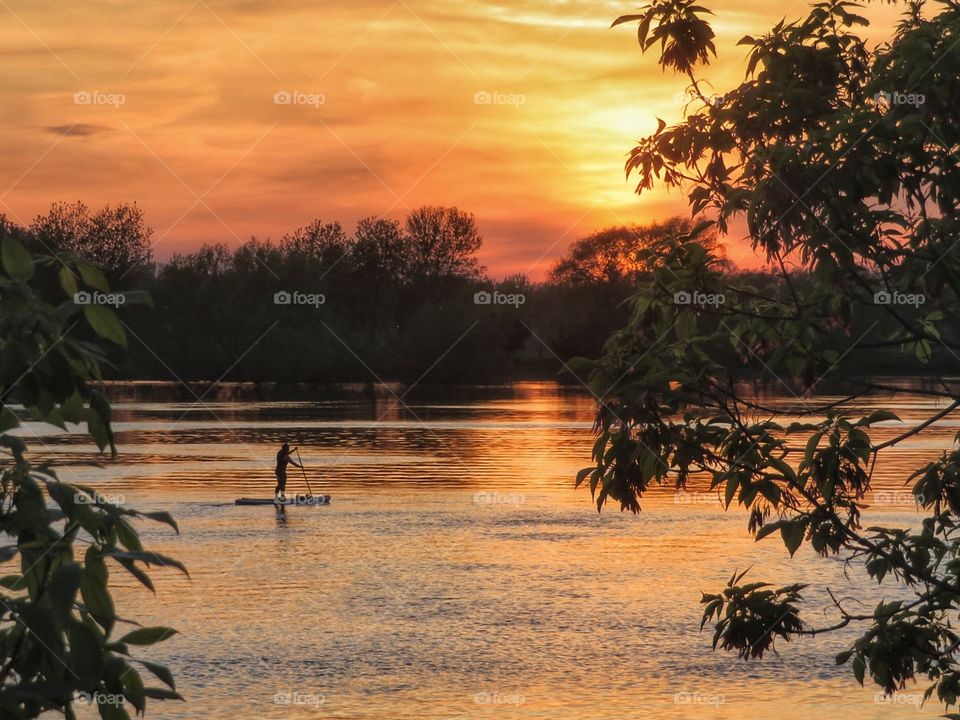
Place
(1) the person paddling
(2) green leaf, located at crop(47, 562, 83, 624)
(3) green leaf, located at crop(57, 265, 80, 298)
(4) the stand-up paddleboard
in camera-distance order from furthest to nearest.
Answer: (4) the stand-up paddleboard < (1) the person paddling < (3) green leaf, located at crop(57, 265, 80, 298) < (2) green leaf, located at crop(47, 562, 83, 624)

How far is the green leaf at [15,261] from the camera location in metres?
3.25

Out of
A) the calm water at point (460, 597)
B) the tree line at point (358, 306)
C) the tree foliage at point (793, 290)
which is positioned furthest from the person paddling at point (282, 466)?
the tree line at point (358, 306)

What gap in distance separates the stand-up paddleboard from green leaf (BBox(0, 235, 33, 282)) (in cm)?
3700

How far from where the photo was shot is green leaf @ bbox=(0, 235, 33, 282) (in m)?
3.25

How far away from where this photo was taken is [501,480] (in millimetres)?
48000

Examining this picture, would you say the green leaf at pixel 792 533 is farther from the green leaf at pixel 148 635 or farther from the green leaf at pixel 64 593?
the green leaf at pixel 64 593

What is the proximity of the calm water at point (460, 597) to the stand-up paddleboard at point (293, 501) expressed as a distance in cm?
51

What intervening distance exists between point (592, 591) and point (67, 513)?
2364 centimetres

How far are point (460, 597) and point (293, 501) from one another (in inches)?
650

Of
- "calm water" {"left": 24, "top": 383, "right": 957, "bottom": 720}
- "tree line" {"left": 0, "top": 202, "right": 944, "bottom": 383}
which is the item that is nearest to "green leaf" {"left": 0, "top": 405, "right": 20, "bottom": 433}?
"calm water" {"left": 24, "top": 383, "right": 957, "bottom": 720}

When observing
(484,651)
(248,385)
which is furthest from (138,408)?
(484,651)

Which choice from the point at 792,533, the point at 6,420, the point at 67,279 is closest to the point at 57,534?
the point at 6,420

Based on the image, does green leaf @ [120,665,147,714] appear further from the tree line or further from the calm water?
the tree line

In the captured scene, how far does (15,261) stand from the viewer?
10.7 ft
